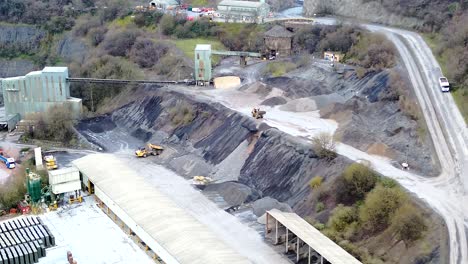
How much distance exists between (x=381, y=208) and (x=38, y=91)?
44.4 meters

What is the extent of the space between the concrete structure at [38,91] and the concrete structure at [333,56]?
27.9m

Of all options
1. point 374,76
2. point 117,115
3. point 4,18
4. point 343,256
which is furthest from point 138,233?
point 4,18

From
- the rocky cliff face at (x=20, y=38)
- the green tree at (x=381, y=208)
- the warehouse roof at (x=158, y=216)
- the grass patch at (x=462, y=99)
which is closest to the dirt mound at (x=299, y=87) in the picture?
the grass patch at (x=462, y=99)

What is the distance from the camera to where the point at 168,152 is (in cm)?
5447

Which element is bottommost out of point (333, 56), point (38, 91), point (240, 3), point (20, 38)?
point (38, 91)

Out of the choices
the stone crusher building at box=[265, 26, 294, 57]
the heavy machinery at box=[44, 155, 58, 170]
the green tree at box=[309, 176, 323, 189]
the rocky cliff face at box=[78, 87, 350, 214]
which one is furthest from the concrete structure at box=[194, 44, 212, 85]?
the green tree at box=[309, 176, 323, 189]

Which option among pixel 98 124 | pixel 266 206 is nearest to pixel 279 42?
pixel 98 124

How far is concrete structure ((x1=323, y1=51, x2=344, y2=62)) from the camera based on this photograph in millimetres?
64688

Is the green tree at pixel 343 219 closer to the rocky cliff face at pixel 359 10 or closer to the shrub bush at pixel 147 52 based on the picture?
the rocky cliff face at pixel 359 10

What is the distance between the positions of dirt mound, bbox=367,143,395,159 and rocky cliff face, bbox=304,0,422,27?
29.8 metres

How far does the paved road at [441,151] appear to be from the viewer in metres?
32.6

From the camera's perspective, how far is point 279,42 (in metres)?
71.6

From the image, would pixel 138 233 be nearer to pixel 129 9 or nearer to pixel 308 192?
pixel 308 192

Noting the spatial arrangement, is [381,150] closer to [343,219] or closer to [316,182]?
[316,182]
